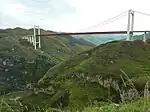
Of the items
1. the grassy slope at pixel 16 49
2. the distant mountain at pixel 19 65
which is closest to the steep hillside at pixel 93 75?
the distant mountain at pixel 19 65

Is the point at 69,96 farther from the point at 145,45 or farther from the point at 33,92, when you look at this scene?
the point at 145,45

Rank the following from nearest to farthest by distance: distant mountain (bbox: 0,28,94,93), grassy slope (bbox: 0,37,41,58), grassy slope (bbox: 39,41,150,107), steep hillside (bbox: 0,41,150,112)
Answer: steep hillside (bbox: 0,41,150,112), grassy slope (bbox: 39,41,150,107), distant mountain (bbox: 0,28,94,93), grassy slope (bbox: 0,37,41,58)

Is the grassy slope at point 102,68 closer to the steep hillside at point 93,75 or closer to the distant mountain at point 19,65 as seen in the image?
the steep hillside at point 93,75

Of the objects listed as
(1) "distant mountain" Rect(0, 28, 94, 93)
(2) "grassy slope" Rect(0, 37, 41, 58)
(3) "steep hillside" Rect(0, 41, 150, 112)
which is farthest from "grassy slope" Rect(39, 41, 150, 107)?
(2) "grassy slope" Rect(0, 37, 41, 58)

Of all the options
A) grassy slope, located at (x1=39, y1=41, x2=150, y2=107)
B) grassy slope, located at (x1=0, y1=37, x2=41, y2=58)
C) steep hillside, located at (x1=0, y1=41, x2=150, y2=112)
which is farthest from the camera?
grassy slope, located at (x1=0, y1=37, x2=41, y2=58)

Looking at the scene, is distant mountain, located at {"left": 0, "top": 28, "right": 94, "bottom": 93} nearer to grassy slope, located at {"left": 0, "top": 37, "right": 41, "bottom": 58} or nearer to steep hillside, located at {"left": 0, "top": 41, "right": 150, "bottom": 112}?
grassy slope, located at {"left": 0, "top": 37, "right": 41, "bottom": 58}

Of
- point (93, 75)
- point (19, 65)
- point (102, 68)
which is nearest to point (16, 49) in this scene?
point (19, 65)

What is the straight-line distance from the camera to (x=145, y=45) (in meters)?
71.4

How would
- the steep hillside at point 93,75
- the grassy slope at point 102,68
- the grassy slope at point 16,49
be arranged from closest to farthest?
the steep hillside at point 93,75 < the grassy slope at point 102,68 < the grassy slope at point 16,49

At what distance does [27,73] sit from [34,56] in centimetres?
1465

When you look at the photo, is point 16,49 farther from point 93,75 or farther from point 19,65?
point 93,75

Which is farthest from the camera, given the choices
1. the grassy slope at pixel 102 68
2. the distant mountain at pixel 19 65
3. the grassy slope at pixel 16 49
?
the grassy slope at pixel 16 49

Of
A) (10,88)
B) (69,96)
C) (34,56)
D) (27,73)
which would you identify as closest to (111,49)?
(69,96)

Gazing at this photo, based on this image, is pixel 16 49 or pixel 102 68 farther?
pixel 16 49
